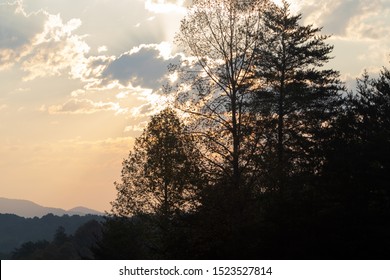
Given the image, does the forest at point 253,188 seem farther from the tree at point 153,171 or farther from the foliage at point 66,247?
the foliage at point 66,247

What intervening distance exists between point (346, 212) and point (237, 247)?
567 cm

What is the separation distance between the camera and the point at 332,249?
24062mm

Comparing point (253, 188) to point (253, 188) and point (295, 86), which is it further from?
point (295, 86)

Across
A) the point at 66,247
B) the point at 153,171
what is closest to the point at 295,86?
the point at 153,171

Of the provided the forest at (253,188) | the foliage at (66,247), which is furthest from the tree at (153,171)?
the foliage at (66,247)

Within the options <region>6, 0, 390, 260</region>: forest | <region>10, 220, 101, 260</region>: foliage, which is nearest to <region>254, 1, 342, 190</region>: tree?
<region>6, 0, 390, 260</region>: forest

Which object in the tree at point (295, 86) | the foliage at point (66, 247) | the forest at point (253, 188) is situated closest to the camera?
the forest at point (253, 188)

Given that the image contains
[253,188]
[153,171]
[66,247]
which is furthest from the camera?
[66,247]

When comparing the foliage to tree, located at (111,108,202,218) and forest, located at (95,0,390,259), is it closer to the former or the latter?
tree, located at (111,108,202,218)

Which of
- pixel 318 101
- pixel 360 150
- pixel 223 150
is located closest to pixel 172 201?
pixel 223 150

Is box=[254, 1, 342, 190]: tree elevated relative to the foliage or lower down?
elevated

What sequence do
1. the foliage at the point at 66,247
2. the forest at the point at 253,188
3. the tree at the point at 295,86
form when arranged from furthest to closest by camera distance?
the foliage at the point at 66,247, the tree at the point at 295,86, the forest at the point at 253,188

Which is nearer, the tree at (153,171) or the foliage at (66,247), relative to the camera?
the tree at (153,171)
